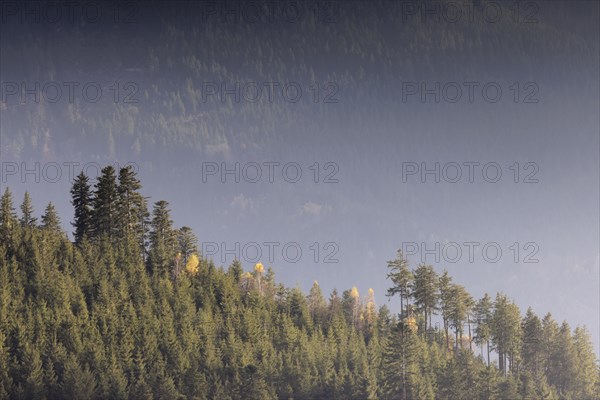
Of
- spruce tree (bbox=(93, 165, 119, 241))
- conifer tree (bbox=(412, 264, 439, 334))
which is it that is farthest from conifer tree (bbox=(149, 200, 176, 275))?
conifer tree (bbox=(412, 264, 439, 334))

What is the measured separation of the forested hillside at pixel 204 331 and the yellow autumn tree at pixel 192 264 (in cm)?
26

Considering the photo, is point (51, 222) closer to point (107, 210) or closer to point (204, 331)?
point (107, 210)

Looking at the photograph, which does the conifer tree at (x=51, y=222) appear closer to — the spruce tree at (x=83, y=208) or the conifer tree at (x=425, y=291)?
the spruce tree at (x=83, y=208)

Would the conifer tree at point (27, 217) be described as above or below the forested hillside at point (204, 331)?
above

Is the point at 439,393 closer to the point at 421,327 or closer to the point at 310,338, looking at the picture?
the point at 310,338

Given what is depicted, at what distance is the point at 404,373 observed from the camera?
138625 millimetres

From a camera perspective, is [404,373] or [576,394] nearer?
[404,373]

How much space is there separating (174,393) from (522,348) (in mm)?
66617

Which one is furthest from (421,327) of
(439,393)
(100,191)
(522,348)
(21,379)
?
(21,379)

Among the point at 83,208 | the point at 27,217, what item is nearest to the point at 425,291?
the point at 83,208

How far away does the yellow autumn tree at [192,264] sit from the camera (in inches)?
6762

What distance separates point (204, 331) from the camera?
15075cm

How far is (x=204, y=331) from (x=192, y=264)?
1007 inches

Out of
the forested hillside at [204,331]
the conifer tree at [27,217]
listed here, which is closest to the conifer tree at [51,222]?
the forested hillside at [204,331]
